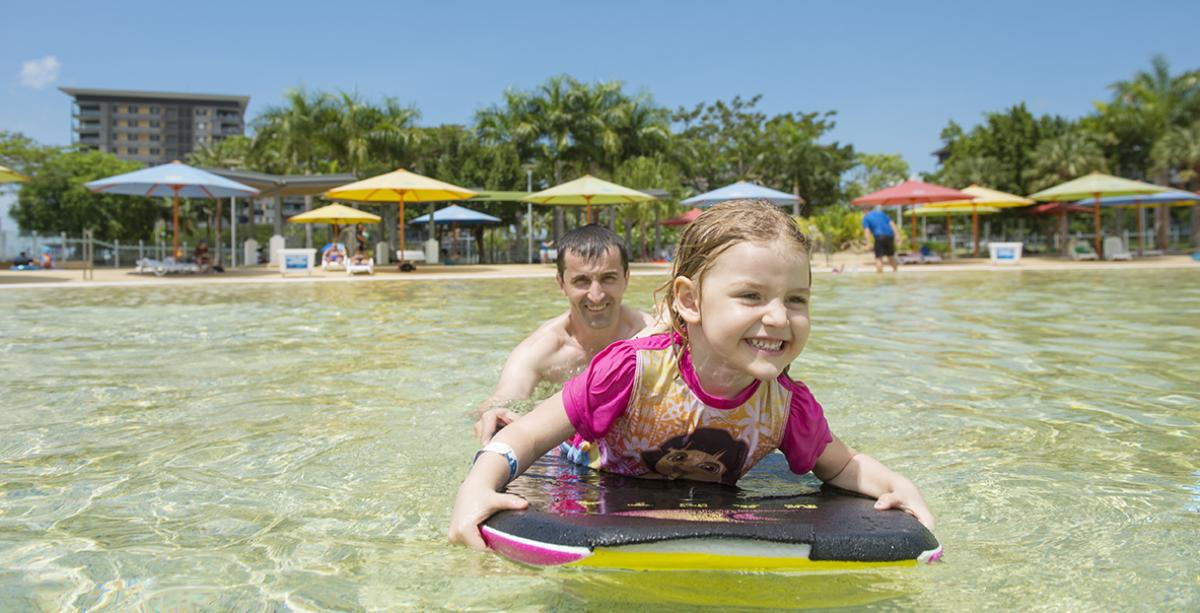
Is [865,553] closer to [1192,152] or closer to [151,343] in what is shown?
[151,343]

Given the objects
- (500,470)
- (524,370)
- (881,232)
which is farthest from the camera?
(881,232)

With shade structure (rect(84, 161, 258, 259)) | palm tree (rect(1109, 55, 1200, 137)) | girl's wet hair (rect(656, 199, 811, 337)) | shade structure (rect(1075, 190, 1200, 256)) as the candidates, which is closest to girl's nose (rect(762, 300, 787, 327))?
girl's wet hair (rect(656, 199, 811, 337))

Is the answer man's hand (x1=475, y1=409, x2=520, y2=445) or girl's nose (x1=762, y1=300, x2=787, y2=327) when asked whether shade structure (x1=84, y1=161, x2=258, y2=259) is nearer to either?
man's hand (x1=475, y1=409, x2=520, y2=445)

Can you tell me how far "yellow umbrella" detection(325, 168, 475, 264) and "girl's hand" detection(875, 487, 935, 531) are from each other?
62.3 ft

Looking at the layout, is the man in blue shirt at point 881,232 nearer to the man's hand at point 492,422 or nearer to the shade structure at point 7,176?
the shade structure at point 7,176

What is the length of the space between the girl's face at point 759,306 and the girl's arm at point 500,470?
1.70 ft

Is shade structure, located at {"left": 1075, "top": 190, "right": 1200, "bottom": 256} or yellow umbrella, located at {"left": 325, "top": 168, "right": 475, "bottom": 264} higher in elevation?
shade structure, located at {"left": 1075, "top": 190, "right": 1200, "bottom": 256}

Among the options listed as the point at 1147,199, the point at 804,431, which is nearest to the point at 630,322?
the point at 804,431

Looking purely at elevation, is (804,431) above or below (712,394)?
below

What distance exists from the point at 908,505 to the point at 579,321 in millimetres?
2106

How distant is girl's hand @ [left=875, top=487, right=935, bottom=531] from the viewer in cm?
220

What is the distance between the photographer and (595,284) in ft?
12.6

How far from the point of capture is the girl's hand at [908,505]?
220 cm

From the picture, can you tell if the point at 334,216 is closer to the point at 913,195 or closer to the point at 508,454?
the point at 913,195
